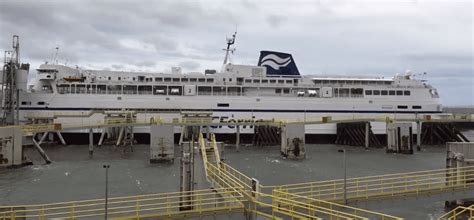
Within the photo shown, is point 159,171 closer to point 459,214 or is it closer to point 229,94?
point 459,214

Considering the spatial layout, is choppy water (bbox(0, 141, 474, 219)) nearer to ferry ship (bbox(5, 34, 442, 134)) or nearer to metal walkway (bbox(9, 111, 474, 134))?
metal walkway (bbox(9, 111, 474, 134))

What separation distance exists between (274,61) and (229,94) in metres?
9.62

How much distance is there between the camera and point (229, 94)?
178 ft

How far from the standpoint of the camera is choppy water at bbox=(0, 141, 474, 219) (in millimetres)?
22594

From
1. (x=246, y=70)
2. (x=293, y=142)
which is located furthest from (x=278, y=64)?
(x=293, y=142)

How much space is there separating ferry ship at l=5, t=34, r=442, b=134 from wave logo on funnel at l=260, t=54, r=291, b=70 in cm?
175

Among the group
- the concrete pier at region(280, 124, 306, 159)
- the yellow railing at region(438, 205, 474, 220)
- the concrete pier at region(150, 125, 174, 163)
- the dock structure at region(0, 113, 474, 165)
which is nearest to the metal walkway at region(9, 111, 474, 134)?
the dock structure at region(0, 113, 474, 165)

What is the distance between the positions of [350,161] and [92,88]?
1405 inches

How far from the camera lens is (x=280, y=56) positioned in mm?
58844

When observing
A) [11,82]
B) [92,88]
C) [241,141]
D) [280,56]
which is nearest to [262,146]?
[241,141]

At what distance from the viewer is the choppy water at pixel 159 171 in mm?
22594

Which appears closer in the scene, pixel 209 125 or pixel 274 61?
pixel 209 125

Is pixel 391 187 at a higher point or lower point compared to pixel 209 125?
lower

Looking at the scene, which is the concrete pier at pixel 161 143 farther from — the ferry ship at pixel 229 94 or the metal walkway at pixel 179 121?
the ferry ship at pixel 229 94
